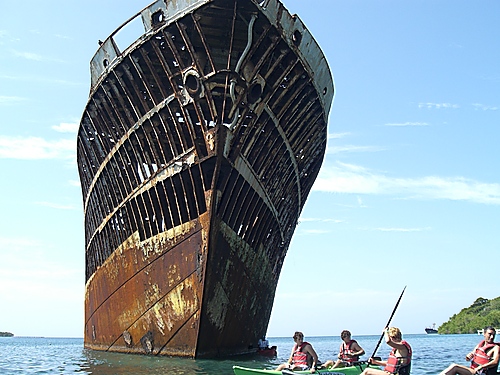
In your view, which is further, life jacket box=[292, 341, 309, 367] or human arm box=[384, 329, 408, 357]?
life jacket box=[292, 341, 309, 367]

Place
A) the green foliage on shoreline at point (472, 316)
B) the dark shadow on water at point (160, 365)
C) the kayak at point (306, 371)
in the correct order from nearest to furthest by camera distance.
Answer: the kayak at point (306, 371), the dark shadow on water at point (160, 365), the green foliage on shoreline at point (472, 316)

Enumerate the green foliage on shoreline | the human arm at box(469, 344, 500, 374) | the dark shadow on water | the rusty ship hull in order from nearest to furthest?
the human arm at box(469, 344, 500, 374)
the dark shadow on water
the rusty ship hull
the green foliage on shoreline

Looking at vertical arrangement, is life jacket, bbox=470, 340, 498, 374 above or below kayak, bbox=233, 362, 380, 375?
above

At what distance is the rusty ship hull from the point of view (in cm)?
1397

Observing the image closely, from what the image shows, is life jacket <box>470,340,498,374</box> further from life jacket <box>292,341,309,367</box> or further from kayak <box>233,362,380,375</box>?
life jacket <box>292,341,309,367</box>

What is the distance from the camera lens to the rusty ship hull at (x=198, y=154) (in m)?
14.0

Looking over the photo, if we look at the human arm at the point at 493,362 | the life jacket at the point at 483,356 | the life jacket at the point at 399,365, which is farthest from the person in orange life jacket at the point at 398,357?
the life jacket at the point at 483,356

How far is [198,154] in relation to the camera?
14195 mm

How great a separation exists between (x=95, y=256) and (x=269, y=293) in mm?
6917

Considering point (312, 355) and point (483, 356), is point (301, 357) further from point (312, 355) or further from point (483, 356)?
point (483, 356)

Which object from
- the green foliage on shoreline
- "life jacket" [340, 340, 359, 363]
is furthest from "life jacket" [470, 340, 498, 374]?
the green foliage on shoreline

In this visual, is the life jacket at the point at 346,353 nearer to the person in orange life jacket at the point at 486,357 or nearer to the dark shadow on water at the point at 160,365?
the dark shadow on water at the point at 160,365

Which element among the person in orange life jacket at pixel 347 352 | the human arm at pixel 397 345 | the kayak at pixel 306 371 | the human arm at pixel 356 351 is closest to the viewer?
the human arm at pixel 397 345

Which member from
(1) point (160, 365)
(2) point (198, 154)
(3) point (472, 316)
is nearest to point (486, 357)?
(1) point (160, 365)
